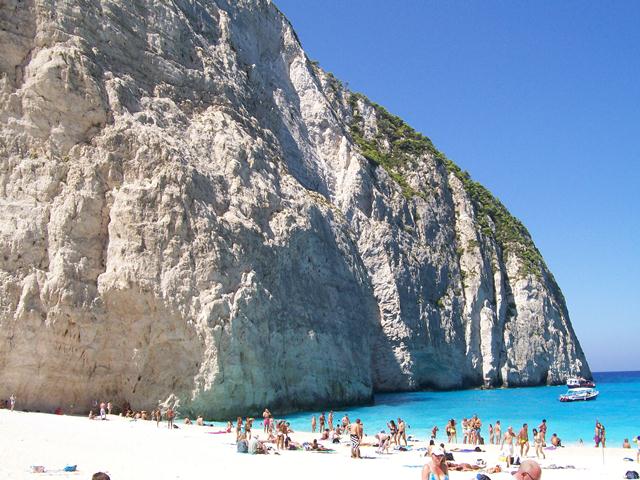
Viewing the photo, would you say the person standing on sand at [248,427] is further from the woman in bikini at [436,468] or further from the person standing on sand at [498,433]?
the woman in bikini at [436,468]

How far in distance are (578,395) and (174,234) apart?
3279 centimetres

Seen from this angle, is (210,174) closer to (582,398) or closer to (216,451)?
(216,451)

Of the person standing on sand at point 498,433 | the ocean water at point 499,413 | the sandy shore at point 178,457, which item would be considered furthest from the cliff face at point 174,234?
the person standing on sand at point 498,433

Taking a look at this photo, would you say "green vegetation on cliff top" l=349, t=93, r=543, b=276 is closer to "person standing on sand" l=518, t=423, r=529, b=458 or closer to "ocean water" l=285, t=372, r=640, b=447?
"ocean water" l=285, t=372, r=640, b=447

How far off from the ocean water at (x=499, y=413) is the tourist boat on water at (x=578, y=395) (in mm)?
602

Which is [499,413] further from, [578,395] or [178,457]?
[178,457]

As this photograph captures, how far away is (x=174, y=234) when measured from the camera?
30203 mm

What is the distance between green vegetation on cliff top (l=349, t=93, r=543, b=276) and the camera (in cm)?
6272

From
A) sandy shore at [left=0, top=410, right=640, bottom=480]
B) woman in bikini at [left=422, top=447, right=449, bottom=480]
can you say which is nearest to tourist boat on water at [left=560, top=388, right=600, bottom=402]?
sandy shore at [left=0, top=410, right=640, bottom=480]

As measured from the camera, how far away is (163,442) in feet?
65.5

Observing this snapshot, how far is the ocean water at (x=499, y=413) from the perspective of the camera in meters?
29.7

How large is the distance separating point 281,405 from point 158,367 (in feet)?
22.7

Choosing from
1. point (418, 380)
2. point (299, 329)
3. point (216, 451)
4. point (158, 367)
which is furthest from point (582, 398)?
point (216, 451)

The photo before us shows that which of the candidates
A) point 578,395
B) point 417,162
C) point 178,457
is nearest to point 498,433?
point 178,457
